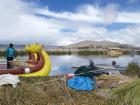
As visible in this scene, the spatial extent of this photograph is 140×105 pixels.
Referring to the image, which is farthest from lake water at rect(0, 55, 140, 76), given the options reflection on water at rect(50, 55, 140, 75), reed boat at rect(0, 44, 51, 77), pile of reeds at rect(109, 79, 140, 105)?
pile of reeds at rect(109, 79, 140, 105)

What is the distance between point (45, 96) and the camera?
9.07 meters

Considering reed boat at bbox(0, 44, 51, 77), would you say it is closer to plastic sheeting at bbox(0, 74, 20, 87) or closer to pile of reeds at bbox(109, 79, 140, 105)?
plastic sheeting at bbox(0, 74, 20, 87)

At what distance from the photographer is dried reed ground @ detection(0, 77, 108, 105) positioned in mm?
8664

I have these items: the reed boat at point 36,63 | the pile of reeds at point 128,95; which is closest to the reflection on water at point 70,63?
the reed boat at point 36,63

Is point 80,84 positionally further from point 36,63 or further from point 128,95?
point 36,63

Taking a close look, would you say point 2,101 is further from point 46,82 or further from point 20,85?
point 46,82

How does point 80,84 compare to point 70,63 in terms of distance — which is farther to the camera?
point 70,63

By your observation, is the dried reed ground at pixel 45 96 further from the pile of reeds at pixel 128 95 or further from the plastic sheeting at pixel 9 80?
the pile of reeds at pixel 128 95

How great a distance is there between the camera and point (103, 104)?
8609mm

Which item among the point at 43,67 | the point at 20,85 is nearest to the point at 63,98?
the point at 20,85

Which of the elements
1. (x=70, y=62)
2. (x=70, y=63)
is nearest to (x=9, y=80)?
(x=70, y=63)

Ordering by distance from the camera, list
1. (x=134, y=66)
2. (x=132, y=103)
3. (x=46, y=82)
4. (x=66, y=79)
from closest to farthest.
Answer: (x=132, y=103) < (x=46, y=82) < (x=66, y=79) < (x=134, y=66)

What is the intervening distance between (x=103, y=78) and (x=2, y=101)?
4.72 meters

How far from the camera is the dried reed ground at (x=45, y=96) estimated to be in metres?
8.66
